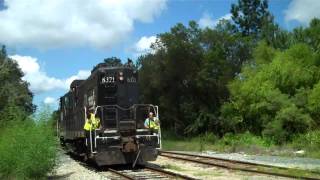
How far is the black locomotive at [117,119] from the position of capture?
20250 mm

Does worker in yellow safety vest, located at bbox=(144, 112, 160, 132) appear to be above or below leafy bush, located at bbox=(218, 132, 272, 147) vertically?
above

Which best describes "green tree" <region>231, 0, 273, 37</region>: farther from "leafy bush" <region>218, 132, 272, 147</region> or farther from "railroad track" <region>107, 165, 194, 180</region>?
"railroad track" <region>107, 165, 194, 180</region>

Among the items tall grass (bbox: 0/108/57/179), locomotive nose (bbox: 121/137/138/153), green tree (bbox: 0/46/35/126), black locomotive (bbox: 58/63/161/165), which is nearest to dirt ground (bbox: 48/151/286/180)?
black locomotive (bbox: 58/63/161/165)

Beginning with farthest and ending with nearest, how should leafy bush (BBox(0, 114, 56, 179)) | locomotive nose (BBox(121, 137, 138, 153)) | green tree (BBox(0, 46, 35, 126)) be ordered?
locomotive nose (BBox(121, 137, 138, 153)), green tree (BBox(0, 46, 35, 126)), leafy bush (BBox(0, 114, 56, 179))

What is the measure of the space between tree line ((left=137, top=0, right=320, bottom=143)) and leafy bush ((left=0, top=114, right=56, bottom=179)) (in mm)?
21381

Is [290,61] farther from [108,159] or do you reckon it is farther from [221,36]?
[108,159]

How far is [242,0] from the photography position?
80375 millimetres

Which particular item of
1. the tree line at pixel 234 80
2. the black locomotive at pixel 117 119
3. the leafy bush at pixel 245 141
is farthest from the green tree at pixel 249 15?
the black locomotive at pixel 117 119

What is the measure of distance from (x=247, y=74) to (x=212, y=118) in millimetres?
9082

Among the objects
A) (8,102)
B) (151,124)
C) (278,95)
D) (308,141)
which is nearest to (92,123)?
(151,124)

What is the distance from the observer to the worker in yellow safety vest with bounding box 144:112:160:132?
20.9 metres

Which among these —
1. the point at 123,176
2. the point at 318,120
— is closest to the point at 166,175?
the point at 123,176

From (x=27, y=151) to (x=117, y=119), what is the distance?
488 centimetres

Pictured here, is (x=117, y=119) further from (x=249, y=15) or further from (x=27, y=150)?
(x=249, y=15)
